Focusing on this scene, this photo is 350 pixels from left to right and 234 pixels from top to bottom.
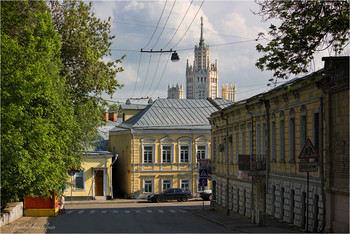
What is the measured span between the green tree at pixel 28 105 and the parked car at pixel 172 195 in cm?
2489

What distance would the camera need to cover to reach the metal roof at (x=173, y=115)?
5644cm

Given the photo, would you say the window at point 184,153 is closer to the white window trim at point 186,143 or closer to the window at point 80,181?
the white window trim at point 186,143

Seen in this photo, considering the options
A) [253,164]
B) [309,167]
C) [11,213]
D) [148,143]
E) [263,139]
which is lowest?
[11,213]

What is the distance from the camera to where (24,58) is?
70.8 feet

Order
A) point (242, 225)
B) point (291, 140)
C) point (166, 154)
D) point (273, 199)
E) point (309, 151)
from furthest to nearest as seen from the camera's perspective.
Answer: point (166, 154), point (242, 225), point (273, 199), point (291, 140), point (309, 151)

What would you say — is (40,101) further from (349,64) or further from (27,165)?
(349,64)

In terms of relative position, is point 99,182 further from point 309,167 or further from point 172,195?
point 309,167

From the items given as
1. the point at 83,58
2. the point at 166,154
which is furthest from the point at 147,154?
the point at 83,58

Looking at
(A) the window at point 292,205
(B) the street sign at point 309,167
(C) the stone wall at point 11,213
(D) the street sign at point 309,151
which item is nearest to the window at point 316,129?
(A) the window at point 292,205

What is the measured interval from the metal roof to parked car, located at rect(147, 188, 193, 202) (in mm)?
6932

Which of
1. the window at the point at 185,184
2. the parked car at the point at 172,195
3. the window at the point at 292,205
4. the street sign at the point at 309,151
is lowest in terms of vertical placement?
the parked car at the point at 172,195

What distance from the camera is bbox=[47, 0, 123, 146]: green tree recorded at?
32.8m

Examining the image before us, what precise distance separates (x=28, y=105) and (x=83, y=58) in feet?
36.4

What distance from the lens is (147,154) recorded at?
55312mm
